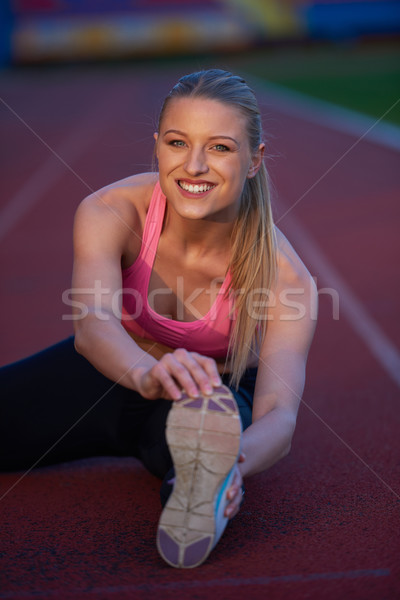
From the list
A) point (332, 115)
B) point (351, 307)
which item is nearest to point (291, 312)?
point (351, 307)

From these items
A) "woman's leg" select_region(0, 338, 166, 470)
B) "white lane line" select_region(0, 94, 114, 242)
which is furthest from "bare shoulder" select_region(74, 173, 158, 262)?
"white lane line" select_region(0, 94, 114, 242)

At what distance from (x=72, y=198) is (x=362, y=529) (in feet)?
24.5

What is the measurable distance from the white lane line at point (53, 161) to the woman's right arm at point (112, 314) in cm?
483

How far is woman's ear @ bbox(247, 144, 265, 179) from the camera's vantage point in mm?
2670

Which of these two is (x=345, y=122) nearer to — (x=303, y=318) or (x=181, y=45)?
(x=303, y=318)

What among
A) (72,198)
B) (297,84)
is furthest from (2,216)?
(297,84)

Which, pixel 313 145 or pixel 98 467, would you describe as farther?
pixel 313 145

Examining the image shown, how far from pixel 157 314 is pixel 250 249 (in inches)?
14.7

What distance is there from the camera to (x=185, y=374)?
2047 millimetres

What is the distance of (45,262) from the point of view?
6664mm

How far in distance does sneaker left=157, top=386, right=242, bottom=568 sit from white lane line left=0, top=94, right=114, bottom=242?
18.2 ft

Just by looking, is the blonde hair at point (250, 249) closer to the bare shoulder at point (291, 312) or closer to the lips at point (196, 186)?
the bare shoulder at point (291, 312)

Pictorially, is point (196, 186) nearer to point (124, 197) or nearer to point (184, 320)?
point (124, 197)

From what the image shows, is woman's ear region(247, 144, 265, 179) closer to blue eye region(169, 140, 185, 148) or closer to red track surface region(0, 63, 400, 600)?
blue eye region(169, 140, 185, 148)
